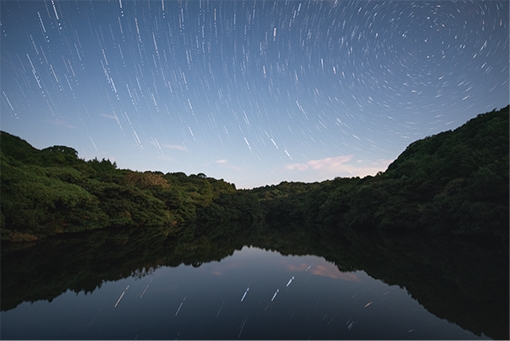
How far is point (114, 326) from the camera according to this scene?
466cm

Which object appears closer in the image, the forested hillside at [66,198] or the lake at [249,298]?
the lake at [249,298]

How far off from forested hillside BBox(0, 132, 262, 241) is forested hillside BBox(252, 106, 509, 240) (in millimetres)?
21523

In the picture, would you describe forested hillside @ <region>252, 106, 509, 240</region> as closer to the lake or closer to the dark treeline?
the dark treeline

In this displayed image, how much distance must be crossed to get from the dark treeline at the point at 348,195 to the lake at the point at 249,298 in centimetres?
502

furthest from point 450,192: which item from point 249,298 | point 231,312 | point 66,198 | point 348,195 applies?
point 66,198

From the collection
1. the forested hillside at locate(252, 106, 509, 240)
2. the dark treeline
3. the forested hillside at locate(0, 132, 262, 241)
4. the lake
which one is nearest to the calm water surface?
the lake

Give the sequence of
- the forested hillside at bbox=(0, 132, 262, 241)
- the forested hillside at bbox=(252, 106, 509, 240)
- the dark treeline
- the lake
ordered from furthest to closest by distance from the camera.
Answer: the forested hillside at bbox=(252, 106, 509, 240), the dark treeline, the forested hillside at bbox=(0, 132, 262, 241), the lake

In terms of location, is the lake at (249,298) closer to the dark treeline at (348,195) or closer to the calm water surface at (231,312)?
the calm water surface at (231,312)

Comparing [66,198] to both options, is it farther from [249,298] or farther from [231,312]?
[231,312]

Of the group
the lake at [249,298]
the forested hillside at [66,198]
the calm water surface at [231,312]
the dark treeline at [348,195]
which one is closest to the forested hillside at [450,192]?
the dark treeline at [348,195]

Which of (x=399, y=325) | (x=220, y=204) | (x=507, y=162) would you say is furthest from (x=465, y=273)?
(x=220, y=204)

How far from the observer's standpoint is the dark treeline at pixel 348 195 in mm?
15062

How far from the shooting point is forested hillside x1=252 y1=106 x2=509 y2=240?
54.1ft

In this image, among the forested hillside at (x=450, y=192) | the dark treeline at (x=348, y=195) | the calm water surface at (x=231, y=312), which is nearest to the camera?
the calm water surface at (x=231, y=312)
